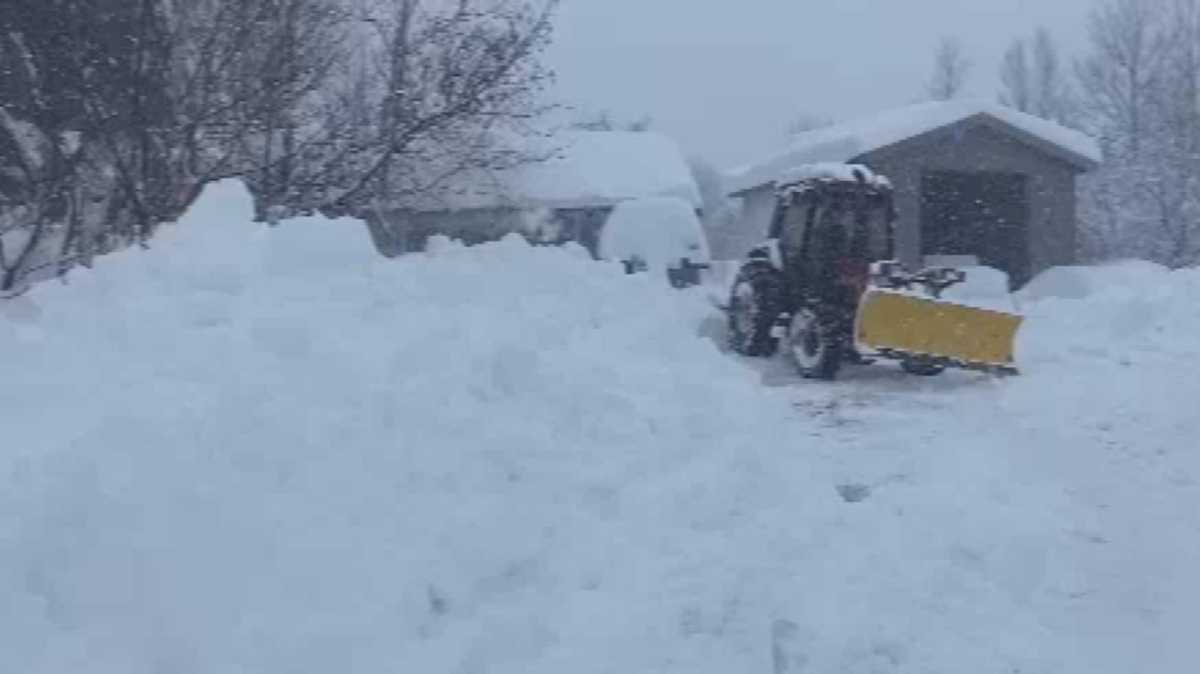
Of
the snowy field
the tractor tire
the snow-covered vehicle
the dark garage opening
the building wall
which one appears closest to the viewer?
the snowy field

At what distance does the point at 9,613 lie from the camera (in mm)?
4660

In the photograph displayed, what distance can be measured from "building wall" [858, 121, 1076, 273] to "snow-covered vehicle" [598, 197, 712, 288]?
3768 mm

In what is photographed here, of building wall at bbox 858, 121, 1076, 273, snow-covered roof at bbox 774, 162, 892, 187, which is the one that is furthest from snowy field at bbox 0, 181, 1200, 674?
building wall at bbox 858, 121, 1076, 273

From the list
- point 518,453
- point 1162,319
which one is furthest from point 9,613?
point 1162,319

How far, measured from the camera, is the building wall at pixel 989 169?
2933cm

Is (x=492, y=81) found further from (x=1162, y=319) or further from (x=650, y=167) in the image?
(x=650, y=167)

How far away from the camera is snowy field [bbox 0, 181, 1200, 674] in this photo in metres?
5.18

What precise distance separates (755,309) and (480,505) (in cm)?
967

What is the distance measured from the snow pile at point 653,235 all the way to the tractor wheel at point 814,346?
1273 cm

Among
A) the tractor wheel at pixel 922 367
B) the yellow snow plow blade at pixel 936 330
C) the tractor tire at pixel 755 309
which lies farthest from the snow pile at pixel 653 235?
the yellow snow plow blade at pixel 936 330

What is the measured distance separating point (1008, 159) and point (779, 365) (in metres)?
16.2

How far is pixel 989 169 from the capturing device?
2995cm

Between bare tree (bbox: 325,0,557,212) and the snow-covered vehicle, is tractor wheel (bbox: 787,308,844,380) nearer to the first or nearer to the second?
bare tree (bbox: 325,0,557,212)

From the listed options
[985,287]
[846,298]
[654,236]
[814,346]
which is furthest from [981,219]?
[814,346]
